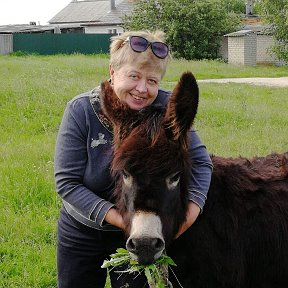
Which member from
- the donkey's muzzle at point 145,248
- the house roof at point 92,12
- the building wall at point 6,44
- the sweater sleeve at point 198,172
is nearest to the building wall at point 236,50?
the building wall at point 6,44

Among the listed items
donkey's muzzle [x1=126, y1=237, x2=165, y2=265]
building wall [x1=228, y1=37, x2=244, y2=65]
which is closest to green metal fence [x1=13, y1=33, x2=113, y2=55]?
building wall [x1=228, y1=37, x2=244, y2=65]

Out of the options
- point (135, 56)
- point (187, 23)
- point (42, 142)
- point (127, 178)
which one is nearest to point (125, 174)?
point (127, 178)

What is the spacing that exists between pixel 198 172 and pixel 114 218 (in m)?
0.60

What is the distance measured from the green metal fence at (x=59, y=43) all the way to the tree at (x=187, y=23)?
12.6ft

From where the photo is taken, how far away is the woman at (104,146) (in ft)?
11.3

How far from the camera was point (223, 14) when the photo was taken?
43.4 metres

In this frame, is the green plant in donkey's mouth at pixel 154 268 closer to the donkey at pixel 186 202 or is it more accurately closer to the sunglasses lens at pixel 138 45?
the donkey at pixel 186 202

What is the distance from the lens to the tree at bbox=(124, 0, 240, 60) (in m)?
40.7

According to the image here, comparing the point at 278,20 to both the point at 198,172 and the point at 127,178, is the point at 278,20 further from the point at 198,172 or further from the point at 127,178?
the point at 127,178

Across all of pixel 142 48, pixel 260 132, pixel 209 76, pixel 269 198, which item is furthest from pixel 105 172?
pixel 209 76

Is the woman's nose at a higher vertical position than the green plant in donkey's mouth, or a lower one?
higher

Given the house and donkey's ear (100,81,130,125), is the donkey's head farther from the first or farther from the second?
the house

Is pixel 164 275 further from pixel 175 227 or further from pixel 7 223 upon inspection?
pixel 7 223

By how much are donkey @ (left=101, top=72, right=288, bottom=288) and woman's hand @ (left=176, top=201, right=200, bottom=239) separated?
48 mm
